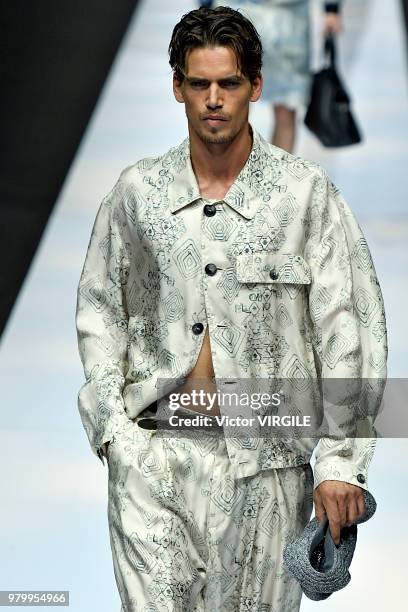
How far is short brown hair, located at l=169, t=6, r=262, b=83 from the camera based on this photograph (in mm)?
4848

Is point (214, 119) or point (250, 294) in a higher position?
point (214, 119)

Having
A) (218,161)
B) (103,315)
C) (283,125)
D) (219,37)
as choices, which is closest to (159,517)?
(103,315)

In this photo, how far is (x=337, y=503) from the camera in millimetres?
4777

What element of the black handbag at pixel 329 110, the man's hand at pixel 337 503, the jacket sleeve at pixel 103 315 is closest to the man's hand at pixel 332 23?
the black handbag at pixel 329 110

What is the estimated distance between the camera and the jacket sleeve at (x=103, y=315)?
16.3 feet

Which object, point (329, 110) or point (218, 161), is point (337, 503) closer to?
point (218, 161)

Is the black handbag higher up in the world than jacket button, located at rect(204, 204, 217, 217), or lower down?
higher up

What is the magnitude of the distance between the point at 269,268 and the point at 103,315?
444mm

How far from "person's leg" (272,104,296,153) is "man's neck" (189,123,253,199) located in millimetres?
5459

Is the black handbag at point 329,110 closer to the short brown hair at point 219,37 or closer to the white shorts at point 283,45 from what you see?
the white shorts at point 283,45

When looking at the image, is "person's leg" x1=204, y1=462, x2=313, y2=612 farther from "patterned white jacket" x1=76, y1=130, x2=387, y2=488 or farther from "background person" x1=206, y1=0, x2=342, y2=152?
"background person" x1=206, y1=0, x2=342, y2=152

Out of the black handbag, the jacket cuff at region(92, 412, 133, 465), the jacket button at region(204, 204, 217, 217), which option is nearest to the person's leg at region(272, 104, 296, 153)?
the black handbag

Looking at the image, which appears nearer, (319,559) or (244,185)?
(319,559)

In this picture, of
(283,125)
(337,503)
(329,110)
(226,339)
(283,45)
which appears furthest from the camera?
(283,125)
